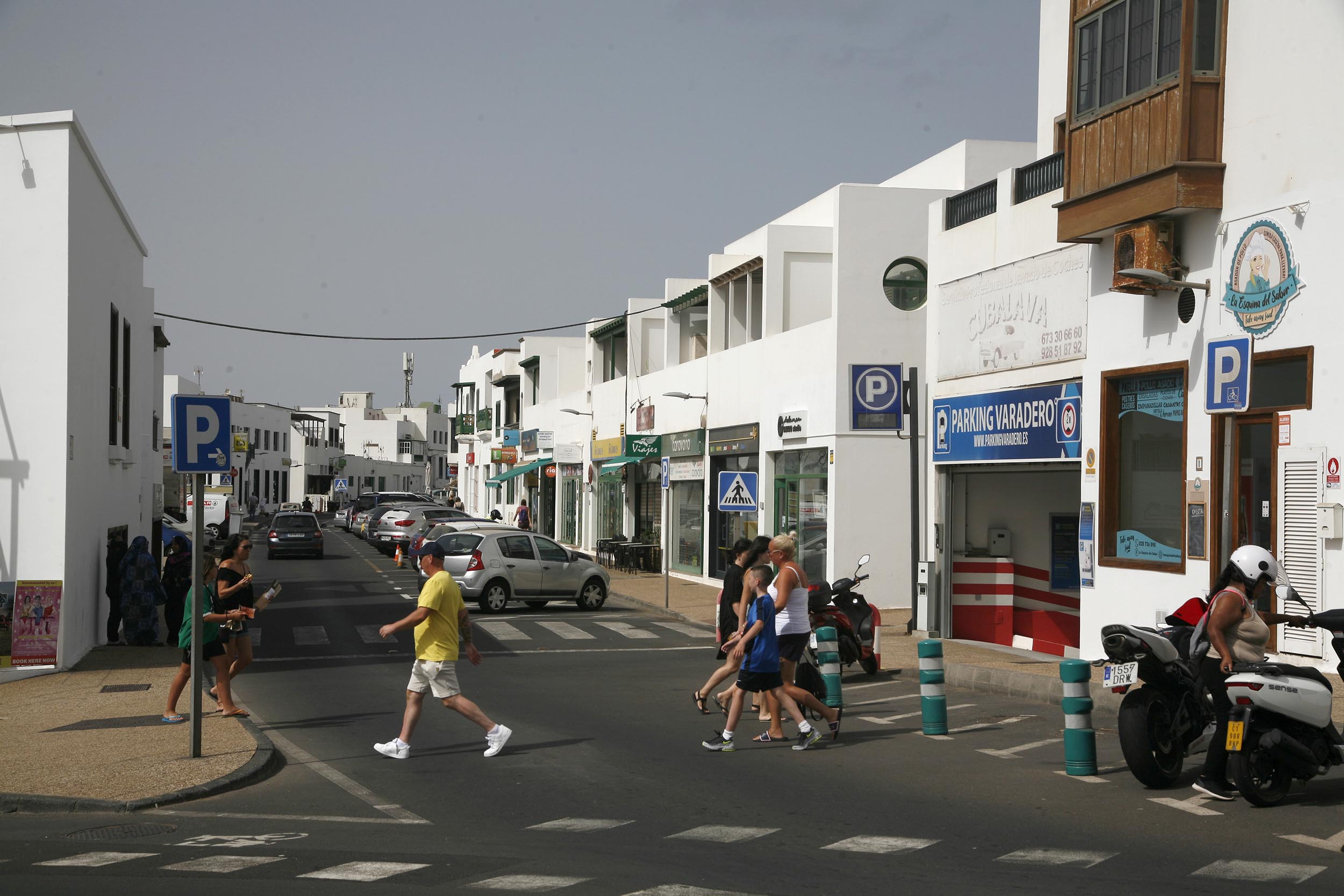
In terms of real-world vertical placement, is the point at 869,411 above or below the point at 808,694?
above

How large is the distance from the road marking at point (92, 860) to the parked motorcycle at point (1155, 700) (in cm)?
606

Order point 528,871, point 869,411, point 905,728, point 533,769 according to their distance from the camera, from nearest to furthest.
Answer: point 528,871, point 533,769, point 905,728, point 869,411

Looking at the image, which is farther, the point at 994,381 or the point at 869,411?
the point at 869,411

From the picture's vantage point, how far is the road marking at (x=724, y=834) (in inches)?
299

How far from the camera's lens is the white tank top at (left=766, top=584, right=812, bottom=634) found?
37.7 ft

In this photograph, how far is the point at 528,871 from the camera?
22.4 ft

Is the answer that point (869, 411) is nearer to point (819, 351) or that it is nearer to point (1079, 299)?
point (819, 351)

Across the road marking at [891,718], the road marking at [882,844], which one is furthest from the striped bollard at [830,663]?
the road marking at [882,844]

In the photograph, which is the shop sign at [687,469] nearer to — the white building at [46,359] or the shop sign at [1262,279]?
the white building at [46,359]

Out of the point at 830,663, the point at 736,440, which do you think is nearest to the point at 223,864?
the point at 830,663

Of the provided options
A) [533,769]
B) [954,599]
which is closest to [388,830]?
[533,769]

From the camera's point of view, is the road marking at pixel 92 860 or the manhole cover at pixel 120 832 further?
the manhole cover at pixel 120 832

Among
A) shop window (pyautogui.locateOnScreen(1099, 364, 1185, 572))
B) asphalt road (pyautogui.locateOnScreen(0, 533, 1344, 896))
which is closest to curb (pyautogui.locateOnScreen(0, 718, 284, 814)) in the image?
asphalt road (pyautogui.locateOnScreen(0, 533, 1344, 896))

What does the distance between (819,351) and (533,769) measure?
1626 cm
